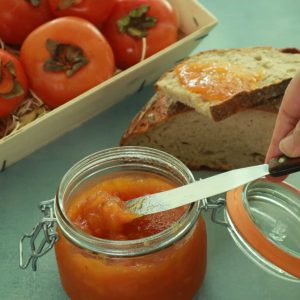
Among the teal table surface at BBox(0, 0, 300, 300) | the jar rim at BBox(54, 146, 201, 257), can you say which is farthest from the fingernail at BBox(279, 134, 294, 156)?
the teal table surface at BBox(0, 0, 300, 300)

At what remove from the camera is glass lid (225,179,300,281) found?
30.6 inches

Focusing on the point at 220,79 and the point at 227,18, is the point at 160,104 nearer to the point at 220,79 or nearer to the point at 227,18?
the point at 220,79

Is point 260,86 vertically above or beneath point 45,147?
above

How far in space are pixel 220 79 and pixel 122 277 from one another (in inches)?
18.2

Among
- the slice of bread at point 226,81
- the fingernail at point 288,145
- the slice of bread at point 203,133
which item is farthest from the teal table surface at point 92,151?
the fingernail at point 288,145

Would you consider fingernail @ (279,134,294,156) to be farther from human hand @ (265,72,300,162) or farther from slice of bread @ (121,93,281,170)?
slice of bread @ (121,93,281,170)

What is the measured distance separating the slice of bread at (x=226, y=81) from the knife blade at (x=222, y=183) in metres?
0.29

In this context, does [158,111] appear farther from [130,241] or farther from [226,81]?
[130,241]

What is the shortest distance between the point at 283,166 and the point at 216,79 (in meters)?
0.36

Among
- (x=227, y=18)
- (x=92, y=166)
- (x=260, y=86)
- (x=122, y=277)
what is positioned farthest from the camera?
(x=227, y=18)

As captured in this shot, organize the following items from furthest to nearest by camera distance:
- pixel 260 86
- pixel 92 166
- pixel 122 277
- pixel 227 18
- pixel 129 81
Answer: pixel 227 18, pixel 129 81, pixel 260 86, pixel 92 166, pixel 122 277

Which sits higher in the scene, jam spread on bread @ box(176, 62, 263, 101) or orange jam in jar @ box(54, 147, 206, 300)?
jam spread on bread @ box(176, 62, 263, 101)

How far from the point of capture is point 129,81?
4.01ft

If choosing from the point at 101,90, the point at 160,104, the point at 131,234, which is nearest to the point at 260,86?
the point at 160,104
